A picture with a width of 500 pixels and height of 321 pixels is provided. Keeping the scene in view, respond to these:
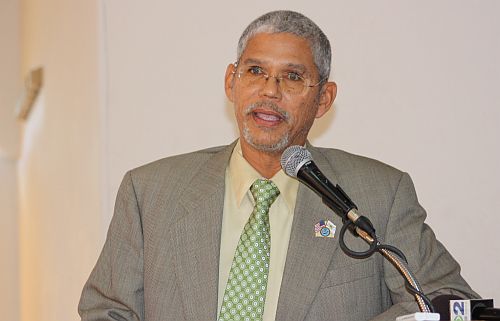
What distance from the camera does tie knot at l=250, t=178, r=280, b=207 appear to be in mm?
3162

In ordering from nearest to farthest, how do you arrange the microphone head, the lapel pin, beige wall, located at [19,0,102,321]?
the microphone head
the lapel pin
beige wall, located at [19,0,102,321]

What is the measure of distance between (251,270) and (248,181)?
1.10 ft

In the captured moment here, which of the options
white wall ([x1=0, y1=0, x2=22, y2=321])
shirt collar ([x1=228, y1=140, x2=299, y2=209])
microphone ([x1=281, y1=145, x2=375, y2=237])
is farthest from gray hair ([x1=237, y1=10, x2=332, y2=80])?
white wall ([x1=0, y1=0, x2=22, y2=321])

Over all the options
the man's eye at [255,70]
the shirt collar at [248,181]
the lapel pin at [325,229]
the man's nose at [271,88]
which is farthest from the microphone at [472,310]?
the man's eye at [255,70]

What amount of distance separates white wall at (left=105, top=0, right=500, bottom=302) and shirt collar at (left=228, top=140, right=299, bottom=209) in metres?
0.95

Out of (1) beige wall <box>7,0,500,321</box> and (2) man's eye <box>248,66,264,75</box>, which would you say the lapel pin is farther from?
(1) beige wall <box>7,0,500,321</box>

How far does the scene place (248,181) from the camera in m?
3.23

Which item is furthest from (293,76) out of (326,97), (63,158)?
(63,158)

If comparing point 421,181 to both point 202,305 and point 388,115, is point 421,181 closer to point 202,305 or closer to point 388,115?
point 388,115

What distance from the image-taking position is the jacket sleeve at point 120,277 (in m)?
3.01

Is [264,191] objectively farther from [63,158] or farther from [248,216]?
[63,158]

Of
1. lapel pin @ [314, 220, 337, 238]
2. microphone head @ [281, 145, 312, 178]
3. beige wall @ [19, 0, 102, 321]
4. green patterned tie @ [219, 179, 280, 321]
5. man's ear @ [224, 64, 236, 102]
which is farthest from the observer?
beige wall @ [19, 0, 102, 321]

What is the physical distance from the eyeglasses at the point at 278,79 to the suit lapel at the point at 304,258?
0.32 m

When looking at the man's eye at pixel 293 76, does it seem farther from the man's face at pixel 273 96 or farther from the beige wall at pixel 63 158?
the beige wall at pixel 63 158
